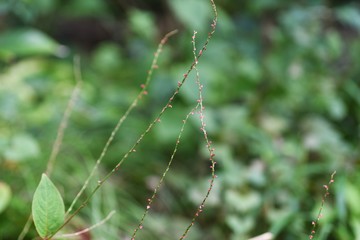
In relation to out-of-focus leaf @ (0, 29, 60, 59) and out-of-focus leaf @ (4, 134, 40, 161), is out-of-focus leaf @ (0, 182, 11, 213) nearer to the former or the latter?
out-of-focus leaf @ (4, 134, 40, 161)

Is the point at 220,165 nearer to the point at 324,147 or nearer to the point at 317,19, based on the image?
the point at 324,147

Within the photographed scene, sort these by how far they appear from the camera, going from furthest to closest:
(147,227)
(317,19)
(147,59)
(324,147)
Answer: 1. (147,59)
2. (317,19)
3. (324,147)
4. (147,227)

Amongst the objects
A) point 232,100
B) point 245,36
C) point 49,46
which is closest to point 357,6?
point 245,36

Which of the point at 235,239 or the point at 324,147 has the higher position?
the point at 324,147

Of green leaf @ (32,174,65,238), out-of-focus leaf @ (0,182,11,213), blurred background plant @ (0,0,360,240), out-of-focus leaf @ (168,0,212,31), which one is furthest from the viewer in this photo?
out-of-focus leaf @ (168,0,212,31)

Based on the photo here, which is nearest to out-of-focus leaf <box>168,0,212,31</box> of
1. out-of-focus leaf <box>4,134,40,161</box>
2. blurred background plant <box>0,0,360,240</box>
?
blurred background plant <box>0,0,360,240</box>
